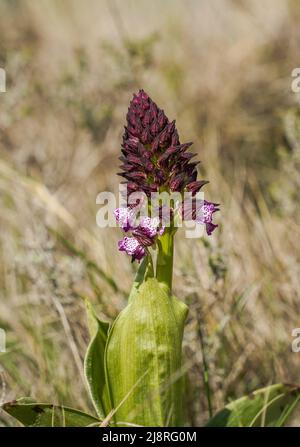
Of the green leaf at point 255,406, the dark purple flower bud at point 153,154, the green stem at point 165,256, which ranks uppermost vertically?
the dark purple flower bud at point 153,154

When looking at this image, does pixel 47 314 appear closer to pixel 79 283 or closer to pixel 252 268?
pixel 79 283

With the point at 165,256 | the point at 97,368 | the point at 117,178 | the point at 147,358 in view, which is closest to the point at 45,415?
the point at 97,368

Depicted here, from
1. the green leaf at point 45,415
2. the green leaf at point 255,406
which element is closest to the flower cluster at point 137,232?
the green leaf at point 45,415

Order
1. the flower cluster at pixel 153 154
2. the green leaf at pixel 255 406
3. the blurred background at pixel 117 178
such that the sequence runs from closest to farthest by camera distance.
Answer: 1. the flower cluster at pixel 153 154
2. the green leaf at pixel 255 406
3. the blurred background at pixel 117 178

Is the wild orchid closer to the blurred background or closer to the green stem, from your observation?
the green stem

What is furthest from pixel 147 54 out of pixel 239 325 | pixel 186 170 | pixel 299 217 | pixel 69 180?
pixel 186 170

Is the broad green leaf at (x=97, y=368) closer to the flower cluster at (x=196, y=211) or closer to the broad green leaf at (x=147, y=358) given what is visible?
the broad green leaf at (x=147, y=358)

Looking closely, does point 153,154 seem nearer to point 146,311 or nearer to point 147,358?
point 146,311
